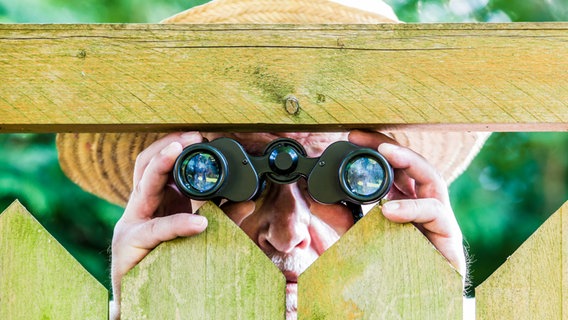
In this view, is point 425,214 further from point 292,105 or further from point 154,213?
point 154,213

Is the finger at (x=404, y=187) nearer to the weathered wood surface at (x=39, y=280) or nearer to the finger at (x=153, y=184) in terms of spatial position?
the finger at (x=153, y=184)

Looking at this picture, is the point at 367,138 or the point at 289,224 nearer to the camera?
the point at 367,138

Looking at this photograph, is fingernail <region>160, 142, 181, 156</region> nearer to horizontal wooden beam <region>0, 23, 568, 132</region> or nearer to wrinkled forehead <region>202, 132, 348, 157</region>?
horizontal wooden beam <region>0, 23, 568, 132</region>

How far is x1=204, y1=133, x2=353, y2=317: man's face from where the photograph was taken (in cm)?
203

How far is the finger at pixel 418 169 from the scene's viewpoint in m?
1.34

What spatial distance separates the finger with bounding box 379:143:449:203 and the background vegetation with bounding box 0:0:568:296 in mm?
3756

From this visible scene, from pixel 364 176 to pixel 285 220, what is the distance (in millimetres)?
733

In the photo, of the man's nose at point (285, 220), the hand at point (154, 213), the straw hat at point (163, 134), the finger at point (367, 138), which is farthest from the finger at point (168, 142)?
the straw hat at point (163, 134)

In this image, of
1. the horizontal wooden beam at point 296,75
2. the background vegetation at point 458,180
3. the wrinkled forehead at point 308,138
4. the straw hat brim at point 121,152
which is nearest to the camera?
the horizontal wooden beam at point 296,75

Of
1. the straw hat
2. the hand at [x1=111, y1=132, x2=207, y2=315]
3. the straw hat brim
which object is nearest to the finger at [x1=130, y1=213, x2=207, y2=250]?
the hand at [x1=111, y1=132, x2=207, y2=315]

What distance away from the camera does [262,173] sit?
4.62 feet

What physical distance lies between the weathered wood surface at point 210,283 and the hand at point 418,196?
20cm

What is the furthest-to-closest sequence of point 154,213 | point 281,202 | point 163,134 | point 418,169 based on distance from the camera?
point 163,134 < point 281,202 < point 154,213 < point 418,169

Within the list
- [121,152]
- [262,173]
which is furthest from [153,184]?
[121,152]
